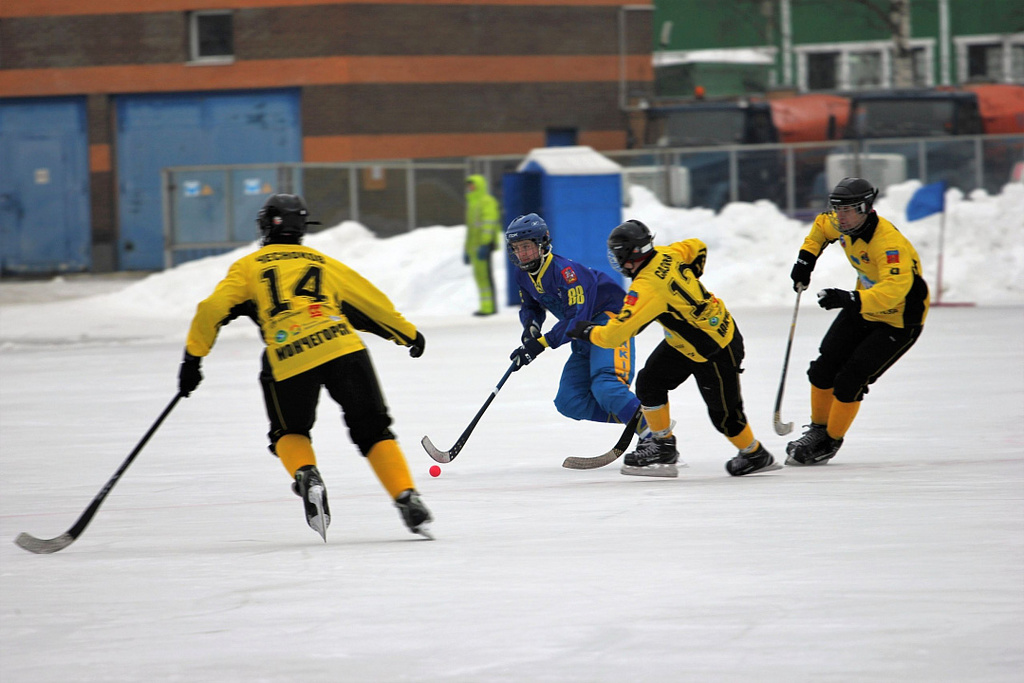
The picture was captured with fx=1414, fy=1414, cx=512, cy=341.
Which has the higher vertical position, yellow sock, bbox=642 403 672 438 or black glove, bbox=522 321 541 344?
black glove, bbox=522 321 541 344

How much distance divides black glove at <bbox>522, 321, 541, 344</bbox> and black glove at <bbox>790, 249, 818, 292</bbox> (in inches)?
55.6

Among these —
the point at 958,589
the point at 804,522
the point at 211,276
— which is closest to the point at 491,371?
the point at 804,522

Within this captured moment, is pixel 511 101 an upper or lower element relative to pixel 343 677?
upper

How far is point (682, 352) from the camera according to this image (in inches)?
268

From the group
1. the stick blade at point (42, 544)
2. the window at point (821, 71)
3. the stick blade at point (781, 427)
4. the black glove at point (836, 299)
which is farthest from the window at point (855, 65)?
the stick blade at point (42, 544)

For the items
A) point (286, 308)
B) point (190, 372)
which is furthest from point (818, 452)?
point (190, 372)

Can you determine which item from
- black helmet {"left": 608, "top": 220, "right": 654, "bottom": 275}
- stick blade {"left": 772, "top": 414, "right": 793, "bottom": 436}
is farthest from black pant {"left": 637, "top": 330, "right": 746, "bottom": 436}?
stick blade {"left": 772, "top": 414, "right": 793, "bottom": 436}

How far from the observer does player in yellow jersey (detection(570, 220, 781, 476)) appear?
6641 millimetres

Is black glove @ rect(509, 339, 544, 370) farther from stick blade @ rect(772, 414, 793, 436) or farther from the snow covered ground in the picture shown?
stick blade @ rect(772, 414, 793, 436)

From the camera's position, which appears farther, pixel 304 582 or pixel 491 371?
pixel 491 371

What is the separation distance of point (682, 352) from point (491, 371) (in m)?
5.01

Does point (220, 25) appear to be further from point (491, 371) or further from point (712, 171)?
point (491, 371)

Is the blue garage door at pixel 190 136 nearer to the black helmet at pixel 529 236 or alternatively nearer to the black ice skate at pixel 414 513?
the black helmet at pixel 529 236

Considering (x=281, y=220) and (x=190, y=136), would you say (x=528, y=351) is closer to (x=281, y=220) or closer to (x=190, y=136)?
(x=281, y=220)
